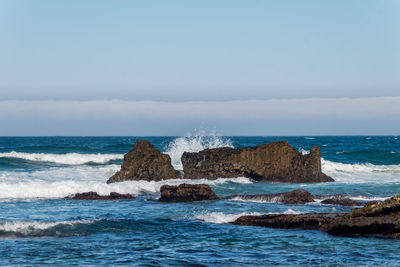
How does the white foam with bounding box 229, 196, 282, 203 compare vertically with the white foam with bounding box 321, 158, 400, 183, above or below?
above

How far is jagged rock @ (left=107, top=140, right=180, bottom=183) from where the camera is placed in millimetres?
25219

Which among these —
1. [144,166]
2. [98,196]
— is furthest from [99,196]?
[144,166]

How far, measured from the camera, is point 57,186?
22.7 meters

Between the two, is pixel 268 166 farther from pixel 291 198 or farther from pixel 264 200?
pixel 291 198

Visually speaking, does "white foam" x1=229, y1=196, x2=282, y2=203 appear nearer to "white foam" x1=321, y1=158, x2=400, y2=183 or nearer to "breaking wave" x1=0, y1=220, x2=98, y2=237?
"breaking wave" x1=0, y1=220, x2=98, y2=237

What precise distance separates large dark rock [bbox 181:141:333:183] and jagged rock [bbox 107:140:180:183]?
1481 millimetres

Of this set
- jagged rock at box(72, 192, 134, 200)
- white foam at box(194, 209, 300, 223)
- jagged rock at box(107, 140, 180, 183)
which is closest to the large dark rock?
jagged rock at box(107, 140, 180, 183)

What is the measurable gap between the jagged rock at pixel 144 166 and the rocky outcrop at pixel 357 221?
39.4 ft

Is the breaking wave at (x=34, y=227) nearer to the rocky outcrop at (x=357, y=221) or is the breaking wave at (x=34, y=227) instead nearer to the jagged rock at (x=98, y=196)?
the rocky outcrop at (x=357, y=221)

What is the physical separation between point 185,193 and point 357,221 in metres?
7.98

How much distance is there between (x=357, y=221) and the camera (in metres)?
12.3

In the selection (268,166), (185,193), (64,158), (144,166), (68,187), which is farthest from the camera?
(64,158)

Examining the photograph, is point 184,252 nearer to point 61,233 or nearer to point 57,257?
point 57,257

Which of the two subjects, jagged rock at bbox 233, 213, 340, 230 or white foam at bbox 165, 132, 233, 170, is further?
white foam at bbox 165, 132, 233, 170
